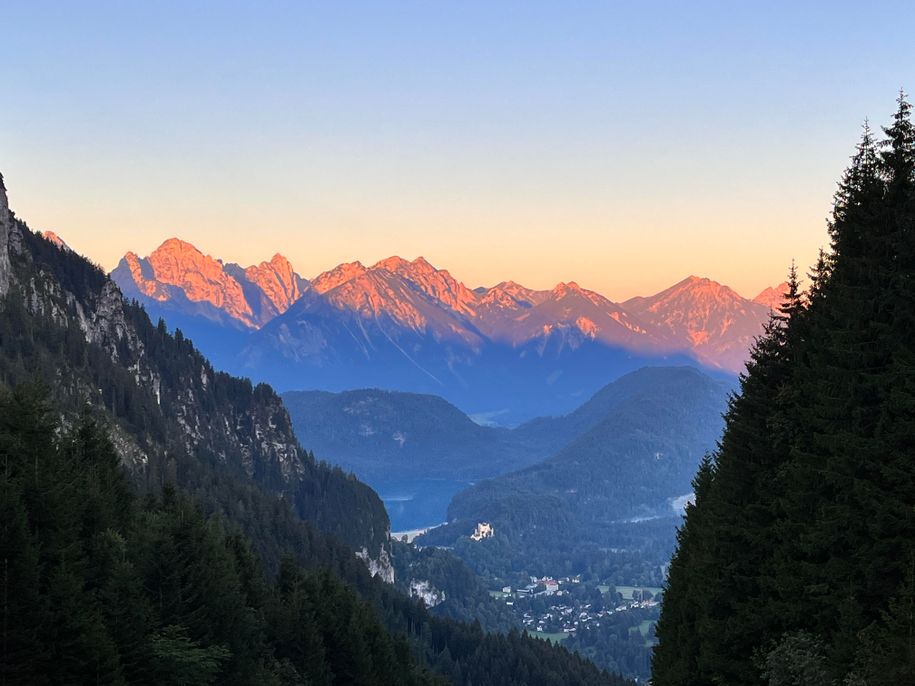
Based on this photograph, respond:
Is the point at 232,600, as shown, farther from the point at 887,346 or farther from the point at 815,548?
the point at 887,346

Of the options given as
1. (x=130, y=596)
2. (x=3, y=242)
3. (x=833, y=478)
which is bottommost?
(x=130, y=596)

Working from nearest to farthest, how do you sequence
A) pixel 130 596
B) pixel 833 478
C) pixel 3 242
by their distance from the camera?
pixel 833 478 < pixel 130 596 < pixel 3 242

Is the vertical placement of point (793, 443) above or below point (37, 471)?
below

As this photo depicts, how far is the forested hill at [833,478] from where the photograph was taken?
27.1m

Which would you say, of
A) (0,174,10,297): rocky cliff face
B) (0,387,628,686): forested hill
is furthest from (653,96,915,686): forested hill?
(0,174,10,297): rocky cliff face

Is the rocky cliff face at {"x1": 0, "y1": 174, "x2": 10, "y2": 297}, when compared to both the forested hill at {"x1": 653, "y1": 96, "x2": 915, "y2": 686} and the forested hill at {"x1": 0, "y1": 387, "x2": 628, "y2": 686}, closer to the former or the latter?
the forested hill at {"x1": 0, "y1": 387, "x2": 628, "y2": 686}

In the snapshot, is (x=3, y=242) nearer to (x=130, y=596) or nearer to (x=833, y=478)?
(x=130, y=596)

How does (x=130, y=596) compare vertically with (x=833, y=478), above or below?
below

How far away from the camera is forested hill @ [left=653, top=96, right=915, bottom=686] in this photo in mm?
27062

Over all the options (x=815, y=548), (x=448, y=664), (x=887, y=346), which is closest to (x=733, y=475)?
(x=815, y=548)

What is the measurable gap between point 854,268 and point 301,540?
159121mm

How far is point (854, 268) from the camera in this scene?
31.3 m

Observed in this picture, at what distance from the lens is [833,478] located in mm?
28984

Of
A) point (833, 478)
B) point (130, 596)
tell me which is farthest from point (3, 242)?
point (833, 478)
